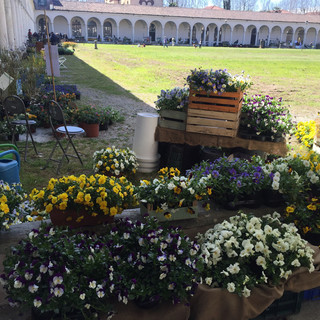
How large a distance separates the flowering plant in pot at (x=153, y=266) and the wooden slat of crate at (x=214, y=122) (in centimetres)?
274

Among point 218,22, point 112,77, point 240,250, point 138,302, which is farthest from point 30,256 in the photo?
point 218,22

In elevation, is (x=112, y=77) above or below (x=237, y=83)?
below

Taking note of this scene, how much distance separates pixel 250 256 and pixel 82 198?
1.19 m

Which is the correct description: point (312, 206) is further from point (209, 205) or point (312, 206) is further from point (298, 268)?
point (209, 205)

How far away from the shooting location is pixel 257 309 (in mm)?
2246

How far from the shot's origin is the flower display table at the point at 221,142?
4.81 metres

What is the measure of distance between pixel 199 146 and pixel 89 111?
3.07 meters

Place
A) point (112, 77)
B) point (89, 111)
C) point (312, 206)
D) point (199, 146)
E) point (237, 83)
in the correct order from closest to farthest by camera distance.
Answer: point (312, 206), point (237, 83), point (199, 146), point (89, 111), point (112, 77)

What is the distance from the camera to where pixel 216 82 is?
4.55m

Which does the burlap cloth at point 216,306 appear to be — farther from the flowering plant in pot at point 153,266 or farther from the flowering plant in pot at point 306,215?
the flowering plant in pot at point 306,215

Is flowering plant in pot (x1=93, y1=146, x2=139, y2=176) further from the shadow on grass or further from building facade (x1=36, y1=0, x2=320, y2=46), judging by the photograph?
building facade (x1=36, y1=0, x2=320, y2=46)

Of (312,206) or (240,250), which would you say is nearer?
(240,250)

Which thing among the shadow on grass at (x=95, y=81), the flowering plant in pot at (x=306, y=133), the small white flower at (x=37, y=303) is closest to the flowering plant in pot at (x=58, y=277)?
the small white flower at (x=37, y=303)

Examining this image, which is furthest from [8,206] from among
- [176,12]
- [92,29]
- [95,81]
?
[176,12]
